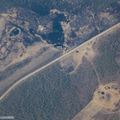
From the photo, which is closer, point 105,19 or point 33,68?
point 33,68

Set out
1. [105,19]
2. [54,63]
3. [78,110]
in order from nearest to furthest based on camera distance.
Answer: [78,110] → [54,63] → [105,19]

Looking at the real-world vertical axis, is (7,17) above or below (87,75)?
above

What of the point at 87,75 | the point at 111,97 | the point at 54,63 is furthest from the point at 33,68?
the point at 111,97

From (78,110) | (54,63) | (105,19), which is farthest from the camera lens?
(105,19)

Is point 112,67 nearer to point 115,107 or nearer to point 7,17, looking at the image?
point 115,107

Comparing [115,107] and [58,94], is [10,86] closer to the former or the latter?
[58,94]

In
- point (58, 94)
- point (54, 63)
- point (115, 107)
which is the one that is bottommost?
point (115, 107)
